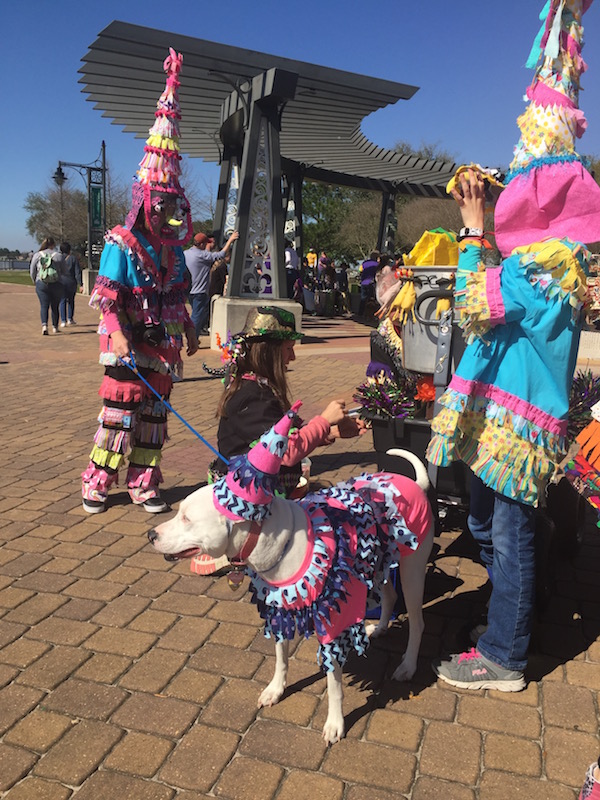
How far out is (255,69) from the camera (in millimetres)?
11000

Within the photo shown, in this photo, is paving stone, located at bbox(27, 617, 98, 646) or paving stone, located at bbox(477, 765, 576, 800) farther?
paving stone, located at bbox(27, 617, 98, 646)

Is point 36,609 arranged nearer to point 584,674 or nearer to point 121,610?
point 121,610

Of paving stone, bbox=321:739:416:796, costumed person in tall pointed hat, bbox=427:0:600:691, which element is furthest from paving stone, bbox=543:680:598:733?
paving stone, bbox=321:739:416:796

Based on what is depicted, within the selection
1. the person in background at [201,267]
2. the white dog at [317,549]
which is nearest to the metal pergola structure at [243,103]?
the person in background at [201,267]

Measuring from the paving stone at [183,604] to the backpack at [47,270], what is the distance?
11387 millimetres

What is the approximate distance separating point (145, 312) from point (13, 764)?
8.88ft

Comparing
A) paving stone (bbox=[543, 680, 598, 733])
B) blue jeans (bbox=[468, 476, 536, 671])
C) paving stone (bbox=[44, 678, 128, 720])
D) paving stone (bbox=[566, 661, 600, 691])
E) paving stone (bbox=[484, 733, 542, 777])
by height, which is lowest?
paving stone (bbox=[44, 678, 128, 720])

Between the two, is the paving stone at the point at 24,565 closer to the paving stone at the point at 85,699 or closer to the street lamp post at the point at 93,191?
the paving stone at the point at 85,699

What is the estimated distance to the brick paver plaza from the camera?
7.22ft

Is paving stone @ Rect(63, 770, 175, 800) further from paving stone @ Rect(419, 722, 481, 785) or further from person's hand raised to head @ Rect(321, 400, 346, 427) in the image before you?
person's hand raised to head @ Rect(321, 400, 346, 427)

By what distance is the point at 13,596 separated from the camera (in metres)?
3.33

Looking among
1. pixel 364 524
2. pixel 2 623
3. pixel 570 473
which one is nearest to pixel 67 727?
pixel 2 623

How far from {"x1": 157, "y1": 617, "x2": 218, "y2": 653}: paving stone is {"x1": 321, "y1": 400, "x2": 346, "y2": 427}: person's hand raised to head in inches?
52.6

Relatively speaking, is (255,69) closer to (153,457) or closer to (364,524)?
(153,457)
